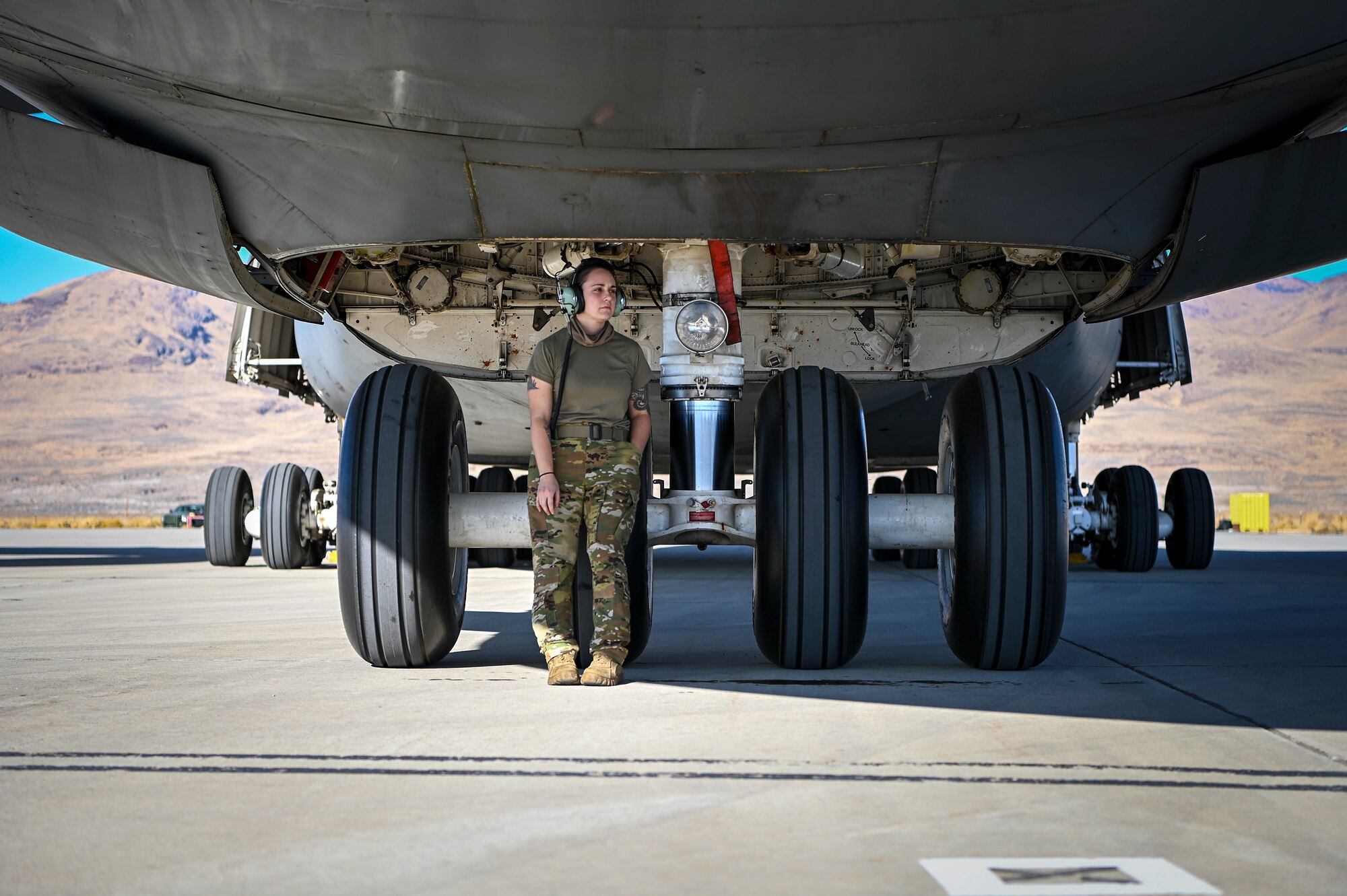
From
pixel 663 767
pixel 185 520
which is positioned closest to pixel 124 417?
pixel 185 520

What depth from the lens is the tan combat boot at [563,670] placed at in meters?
3.66

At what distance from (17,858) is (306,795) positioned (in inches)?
20.7

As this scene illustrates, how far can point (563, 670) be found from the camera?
Result: 3.68 metres

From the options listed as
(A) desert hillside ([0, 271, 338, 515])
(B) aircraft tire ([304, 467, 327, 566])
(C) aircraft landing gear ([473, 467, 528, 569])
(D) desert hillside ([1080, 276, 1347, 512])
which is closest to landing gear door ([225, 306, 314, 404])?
(B) aircraft tire ([304, 467, 327, 566])

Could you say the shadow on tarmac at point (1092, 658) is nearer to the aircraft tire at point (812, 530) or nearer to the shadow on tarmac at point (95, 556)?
the aircraft tire at point (812, 530)

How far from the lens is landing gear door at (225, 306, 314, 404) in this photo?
9695mm

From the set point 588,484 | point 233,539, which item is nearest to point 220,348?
point 233,539

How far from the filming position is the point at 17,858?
1.92 m

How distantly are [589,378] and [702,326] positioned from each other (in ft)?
2.08

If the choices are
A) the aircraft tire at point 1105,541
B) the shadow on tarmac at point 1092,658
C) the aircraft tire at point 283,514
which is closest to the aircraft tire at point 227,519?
the aircraft tire at point 283,514

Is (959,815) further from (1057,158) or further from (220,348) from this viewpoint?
(220,348)

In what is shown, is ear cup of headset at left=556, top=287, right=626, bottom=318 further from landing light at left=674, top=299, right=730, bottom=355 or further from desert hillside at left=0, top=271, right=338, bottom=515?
desert hillside at left=0, top=271, right=338, bottom=515

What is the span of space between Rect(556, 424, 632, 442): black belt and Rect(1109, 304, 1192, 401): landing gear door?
6709mm

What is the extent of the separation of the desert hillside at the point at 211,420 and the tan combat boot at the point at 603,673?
180ft
